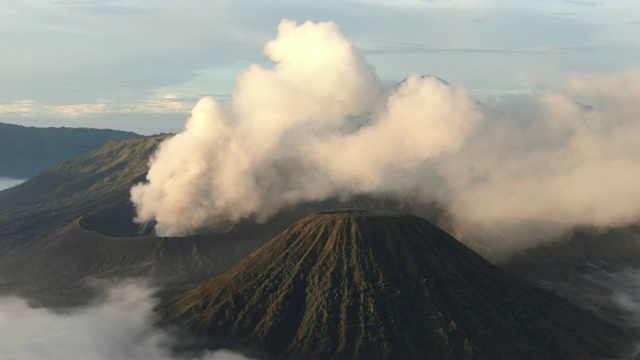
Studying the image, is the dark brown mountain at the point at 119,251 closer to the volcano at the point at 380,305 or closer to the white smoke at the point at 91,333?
the white smoke at the point at 91,333

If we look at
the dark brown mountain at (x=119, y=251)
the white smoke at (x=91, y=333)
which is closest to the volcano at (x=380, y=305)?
the white smoke at (x=91, y=333)

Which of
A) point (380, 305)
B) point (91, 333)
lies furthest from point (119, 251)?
point (380, 305)

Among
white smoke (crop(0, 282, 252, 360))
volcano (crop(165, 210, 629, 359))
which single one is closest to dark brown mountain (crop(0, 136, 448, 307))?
white smoke (crop(0, 282, 252, 360))

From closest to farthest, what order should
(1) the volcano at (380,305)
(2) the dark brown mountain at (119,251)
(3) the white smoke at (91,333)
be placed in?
(3) the white smoke at (91,333) → (1) the volcano at (380,305) → (2) the dark brown mountain at (119,251)

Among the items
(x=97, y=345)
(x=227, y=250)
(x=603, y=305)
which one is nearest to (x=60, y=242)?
(x=227, y=250)

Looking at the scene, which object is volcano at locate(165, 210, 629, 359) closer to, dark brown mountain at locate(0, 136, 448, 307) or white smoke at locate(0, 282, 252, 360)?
white smoke at locate(0, 282, 252, 360)

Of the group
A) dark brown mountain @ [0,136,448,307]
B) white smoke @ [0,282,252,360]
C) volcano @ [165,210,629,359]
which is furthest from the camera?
dark brown mountain @ [0,136,448,307]

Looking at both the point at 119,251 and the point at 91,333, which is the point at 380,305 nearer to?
the point at 91,333
